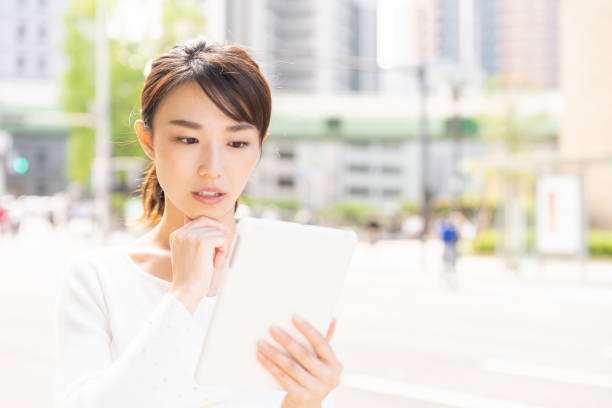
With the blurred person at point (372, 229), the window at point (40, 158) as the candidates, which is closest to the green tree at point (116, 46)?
the blurred person at point (372, 229)

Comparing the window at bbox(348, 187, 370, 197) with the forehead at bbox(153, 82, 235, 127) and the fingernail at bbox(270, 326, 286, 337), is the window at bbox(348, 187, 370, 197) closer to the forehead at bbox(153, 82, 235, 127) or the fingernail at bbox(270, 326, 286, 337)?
the forehead at bbox(153, 82, 235, 127)

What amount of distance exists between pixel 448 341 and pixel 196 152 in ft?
25.6

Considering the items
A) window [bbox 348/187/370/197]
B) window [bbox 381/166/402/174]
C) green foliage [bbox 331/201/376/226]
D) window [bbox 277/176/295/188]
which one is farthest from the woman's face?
window [bbox 381/166/402/174]

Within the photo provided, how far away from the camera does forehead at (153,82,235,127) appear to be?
1.31 meters

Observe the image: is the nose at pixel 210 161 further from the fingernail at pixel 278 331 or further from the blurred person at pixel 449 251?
the blurred person at pixel 449 251

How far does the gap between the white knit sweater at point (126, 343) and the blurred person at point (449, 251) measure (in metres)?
13.8

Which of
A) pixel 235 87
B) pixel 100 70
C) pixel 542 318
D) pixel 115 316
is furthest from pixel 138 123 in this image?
pixel 100 70

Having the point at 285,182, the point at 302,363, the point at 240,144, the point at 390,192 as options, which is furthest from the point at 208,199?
the point at 390,192

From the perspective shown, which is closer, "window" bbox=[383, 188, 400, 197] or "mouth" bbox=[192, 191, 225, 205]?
"mouth" bbox=[192, 191, 225, 205]

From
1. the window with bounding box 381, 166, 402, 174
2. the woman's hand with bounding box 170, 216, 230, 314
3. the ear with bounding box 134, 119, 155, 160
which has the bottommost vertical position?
the woman's hand with bounding box 170, 216, 230, 314

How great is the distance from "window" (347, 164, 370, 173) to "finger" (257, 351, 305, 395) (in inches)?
4187

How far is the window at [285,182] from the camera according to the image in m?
92.0

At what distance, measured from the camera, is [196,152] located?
4.31 ft

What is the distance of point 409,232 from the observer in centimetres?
3869
